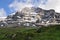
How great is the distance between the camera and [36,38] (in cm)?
8719

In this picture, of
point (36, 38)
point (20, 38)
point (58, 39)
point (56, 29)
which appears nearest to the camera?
point (58, 39)

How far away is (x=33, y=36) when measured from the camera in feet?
298

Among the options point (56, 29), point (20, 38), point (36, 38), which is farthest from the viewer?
point (56, 29)

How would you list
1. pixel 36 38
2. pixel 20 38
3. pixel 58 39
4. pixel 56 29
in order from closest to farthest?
pixel 58 39
pixel 36 38
pixel 20 38
pixel 56 29

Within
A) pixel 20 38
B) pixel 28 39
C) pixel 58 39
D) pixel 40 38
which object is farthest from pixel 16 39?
pixel 58 39

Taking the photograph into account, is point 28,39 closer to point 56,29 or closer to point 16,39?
point 16,39

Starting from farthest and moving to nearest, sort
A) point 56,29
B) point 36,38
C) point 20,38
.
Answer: point 56,29, point 20,38, point 36,38

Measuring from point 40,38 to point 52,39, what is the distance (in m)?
5.12

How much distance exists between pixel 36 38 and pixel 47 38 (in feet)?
18.7

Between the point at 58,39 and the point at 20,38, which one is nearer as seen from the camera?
the point at 58,39

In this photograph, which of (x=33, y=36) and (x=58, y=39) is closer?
(x=58, y=39)

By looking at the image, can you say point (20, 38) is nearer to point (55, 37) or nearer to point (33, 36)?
point (33, 36)

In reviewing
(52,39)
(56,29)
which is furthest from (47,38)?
(56,29)

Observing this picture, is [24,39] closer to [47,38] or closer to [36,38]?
[36,38]
